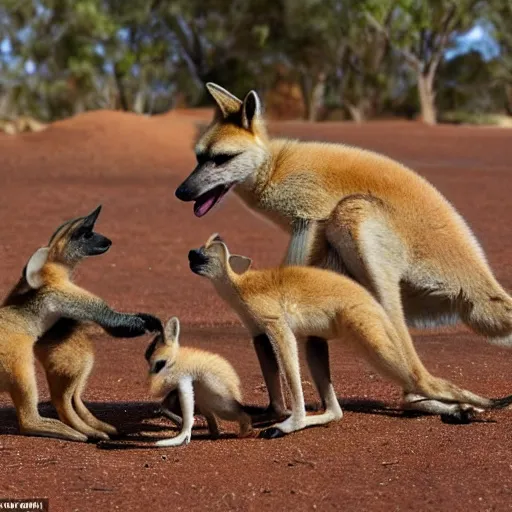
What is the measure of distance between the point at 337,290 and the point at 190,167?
20.3m

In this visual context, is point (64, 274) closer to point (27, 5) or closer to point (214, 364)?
point (214, 364)

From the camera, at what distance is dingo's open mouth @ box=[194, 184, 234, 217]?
7.85 m

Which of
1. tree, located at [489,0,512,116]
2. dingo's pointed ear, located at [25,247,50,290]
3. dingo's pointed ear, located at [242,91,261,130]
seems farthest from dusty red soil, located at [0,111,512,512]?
tree, located at [489,0,512,116]

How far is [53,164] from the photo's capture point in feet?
87.6

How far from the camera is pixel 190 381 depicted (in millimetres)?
6777

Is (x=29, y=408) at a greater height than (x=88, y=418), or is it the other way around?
(x=29, y=408)

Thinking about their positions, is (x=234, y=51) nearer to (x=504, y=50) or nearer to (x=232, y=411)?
(x=504, y=50)

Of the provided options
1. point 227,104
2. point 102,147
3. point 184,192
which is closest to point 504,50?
point 102,147

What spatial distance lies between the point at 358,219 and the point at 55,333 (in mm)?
2034

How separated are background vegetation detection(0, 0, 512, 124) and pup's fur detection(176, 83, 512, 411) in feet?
167

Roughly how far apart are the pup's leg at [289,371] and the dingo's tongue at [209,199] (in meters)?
1.36

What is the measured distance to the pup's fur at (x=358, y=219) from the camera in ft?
24.3

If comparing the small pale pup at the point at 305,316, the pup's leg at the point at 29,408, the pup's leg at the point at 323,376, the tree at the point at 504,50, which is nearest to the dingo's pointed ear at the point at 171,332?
the small pale pup at the point at 305,316

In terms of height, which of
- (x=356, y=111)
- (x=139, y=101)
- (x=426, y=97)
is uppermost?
(x=426, y=97)
